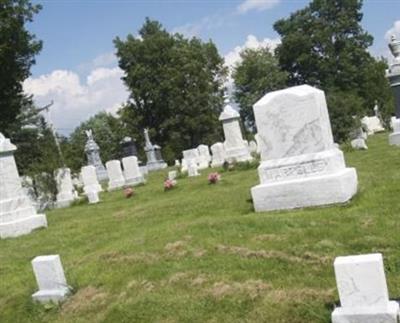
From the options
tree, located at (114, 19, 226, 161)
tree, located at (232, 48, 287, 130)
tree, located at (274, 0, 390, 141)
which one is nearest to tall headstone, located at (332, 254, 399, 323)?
tree, located at (114, 19, 226, 161)

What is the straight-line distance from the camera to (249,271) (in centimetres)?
621

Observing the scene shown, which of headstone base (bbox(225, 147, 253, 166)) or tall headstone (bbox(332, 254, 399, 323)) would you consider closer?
tall headstone (bbox(332, 254, 399, 323))

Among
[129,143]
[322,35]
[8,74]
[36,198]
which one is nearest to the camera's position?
[36,198]

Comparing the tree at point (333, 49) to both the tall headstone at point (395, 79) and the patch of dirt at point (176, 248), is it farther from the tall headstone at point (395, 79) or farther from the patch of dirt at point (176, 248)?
the patch of dirt at point (176, 248)

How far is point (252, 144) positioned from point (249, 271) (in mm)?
22676

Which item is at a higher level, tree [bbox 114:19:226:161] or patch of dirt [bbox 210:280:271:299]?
tree [bbox 114:19:226:161]

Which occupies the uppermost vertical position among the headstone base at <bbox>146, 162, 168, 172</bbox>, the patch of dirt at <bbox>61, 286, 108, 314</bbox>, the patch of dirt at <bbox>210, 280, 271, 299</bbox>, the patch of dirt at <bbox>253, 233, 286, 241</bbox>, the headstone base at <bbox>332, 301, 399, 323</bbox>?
the headstone base at <bbox>146, 162, 168, 172</bbox>

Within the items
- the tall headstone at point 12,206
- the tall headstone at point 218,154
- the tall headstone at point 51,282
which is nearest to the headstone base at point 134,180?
the tall headstone at point 218,154

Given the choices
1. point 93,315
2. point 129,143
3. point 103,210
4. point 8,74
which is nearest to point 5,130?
point 8,74

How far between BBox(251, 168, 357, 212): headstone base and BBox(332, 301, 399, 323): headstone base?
3.46 m

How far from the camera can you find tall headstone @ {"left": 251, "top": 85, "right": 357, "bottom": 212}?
814 cm

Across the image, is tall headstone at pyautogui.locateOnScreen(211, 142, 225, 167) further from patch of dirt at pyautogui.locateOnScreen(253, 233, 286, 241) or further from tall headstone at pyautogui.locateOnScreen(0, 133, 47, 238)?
patch of dirt at pyautogui.locateOnScreen(253, 233, 286, 241)

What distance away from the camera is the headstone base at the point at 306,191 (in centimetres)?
801

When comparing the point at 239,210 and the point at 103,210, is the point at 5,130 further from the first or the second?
the point at 239,210
